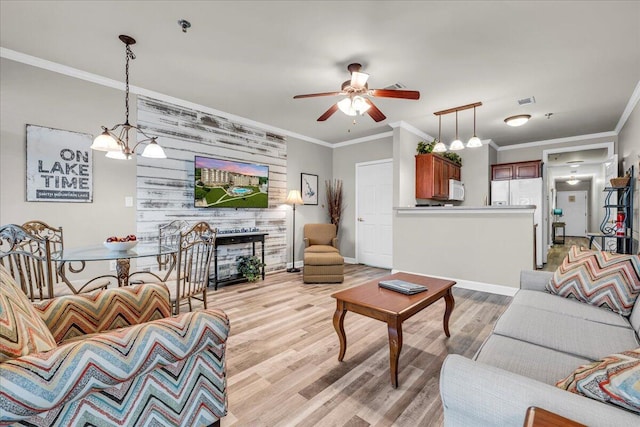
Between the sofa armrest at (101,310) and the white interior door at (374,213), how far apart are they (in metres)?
4.44

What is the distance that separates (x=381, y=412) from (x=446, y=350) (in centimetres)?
97

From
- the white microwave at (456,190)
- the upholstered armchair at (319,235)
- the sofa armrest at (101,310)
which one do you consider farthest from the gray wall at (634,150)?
the sofa armrest at (101,310)

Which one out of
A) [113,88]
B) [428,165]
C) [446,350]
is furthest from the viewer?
[428,165]

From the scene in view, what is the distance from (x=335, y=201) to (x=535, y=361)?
195 inches

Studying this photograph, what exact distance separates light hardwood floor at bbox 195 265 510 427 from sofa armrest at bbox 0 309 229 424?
2.37ft

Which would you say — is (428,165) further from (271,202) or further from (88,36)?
(88,36)

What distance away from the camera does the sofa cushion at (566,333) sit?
1.44m

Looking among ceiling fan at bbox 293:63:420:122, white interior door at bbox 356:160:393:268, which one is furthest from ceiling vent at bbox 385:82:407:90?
white interior door at bbox 356:160:393:268

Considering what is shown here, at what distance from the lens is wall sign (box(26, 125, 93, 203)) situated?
2.85 meters

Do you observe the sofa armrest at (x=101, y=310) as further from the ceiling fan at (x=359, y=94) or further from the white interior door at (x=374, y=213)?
the white interior door at (x=374, y=213)

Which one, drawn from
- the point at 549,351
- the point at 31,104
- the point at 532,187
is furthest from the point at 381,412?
the point at 532,187

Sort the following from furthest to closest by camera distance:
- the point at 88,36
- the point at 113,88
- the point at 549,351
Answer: the point at 113,88 → the point at 88,36 → the point at 549,351

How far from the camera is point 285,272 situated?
17.2 ft

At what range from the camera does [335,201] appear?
613 centimetres
